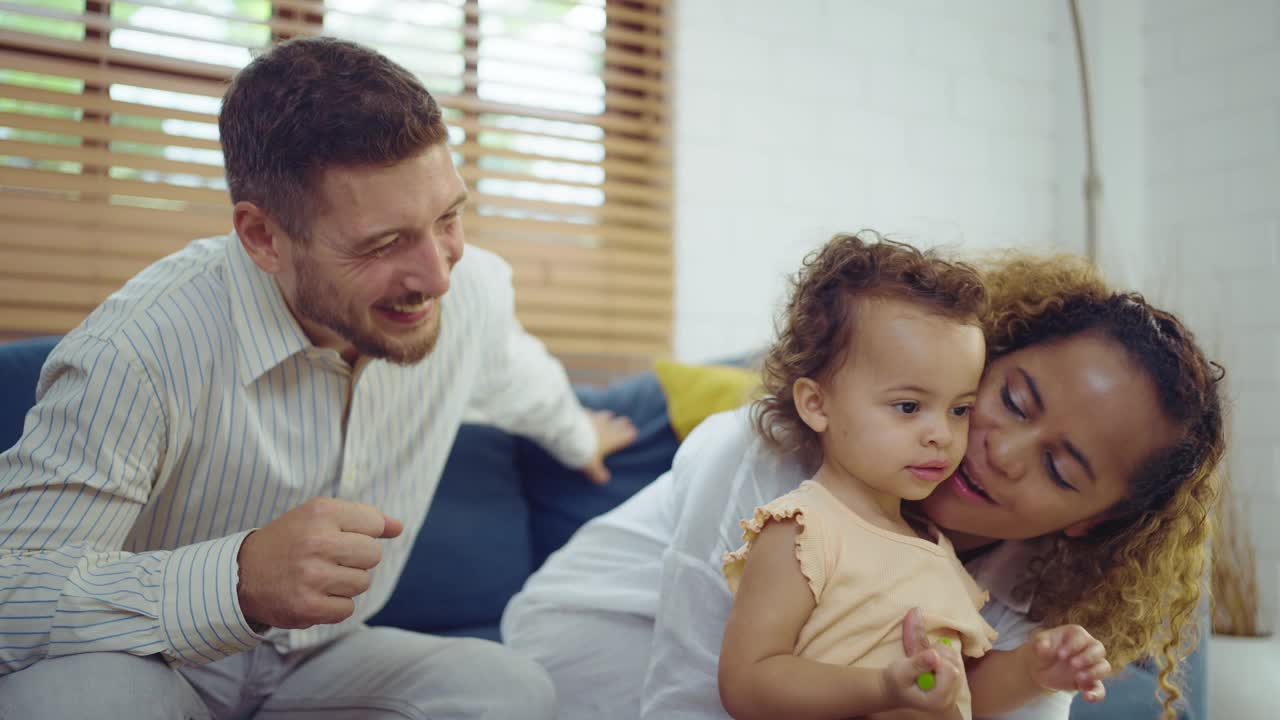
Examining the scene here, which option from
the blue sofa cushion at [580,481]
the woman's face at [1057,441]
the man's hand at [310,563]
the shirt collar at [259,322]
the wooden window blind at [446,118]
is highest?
the wooden window blind at [446,118]

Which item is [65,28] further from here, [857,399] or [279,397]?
[857,399]

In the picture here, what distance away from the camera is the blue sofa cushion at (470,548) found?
1744 mm

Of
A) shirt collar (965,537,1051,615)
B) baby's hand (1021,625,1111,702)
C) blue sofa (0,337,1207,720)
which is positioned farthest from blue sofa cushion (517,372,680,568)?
baby's hand (1021,625,1111,702)

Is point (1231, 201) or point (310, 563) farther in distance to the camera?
point (1231, 201)

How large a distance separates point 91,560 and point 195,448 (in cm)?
21

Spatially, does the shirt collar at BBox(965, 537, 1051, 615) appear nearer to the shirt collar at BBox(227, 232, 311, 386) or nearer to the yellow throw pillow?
the yellow throw pillow

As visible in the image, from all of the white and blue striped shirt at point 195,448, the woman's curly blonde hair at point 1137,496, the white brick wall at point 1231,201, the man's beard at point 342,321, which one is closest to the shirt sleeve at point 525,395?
the white and blue striped shirt at point 195,448

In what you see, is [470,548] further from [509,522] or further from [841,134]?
[841,134]

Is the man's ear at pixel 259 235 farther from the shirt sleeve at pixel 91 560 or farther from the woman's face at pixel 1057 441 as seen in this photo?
the woman's face at pixel 1057 441

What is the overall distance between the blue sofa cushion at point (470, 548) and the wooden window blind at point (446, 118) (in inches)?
23.7

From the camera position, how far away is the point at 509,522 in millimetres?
1872

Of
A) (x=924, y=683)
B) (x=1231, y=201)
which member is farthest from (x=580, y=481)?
(x=1231, y=201)

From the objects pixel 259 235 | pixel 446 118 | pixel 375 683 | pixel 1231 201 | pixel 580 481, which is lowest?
pixel 375 683

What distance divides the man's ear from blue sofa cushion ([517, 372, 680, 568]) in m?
0.83
